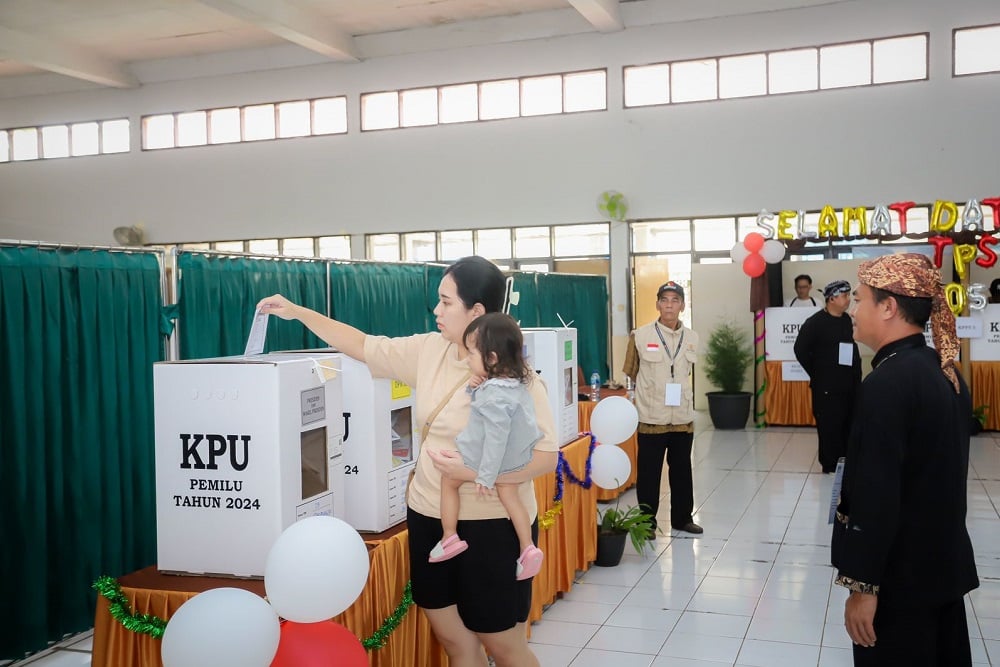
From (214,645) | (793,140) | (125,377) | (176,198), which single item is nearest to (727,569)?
(125,377)

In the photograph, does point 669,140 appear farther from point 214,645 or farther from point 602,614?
point 214,645

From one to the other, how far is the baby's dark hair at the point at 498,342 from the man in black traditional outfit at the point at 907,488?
2.82 ft

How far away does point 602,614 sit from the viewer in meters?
4.36

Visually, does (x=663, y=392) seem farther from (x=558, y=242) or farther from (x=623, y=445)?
(x=558, y=242)

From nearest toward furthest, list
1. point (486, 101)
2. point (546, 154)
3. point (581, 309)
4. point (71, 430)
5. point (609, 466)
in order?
1. point (71, 430)
2. point (609, 466)
3. point (581, 309)
4. point (546, 154)
5. point (486, 101)

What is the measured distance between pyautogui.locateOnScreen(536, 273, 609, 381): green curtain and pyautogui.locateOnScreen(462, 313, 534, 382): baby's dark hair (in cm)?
534

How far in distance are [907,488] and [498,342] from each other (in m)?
1.05

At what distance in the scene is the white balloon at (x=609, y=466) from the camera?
477 cm

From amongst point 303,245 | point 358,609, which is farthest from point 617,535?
point 303,245

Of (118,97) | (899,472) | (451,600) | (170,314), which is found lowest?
(451,600)

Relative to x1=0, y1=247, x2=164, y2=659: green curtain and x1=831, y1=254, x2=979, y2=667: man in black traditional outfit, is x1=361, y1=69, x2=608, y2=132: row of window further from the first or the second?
x1=831, y1=254, x2=979, y2=667: man in black traditional outfit

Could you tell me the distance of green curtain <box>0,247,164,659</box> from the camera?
3629 millimetres

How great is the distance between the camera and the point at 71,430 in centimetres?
386

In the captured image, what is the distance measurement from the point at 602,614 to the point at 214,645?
283 cm
